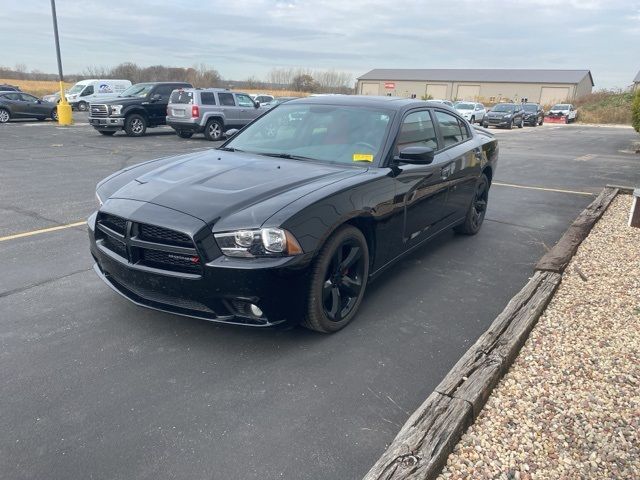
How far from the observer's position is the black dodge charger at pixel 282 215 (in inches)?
120

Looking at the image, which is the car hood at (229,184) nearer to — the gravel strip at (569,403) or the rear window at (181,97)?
the gravel strip at (569,403)

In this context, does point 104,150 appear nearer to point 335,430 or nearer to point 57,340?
point 57,340

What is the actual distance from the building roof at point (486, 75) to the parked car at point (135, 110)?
72.1 meters

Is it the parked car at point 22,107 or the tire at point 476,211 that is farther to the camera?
the parked car at point 22,107

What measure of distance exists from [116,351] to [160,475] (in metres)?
1.21

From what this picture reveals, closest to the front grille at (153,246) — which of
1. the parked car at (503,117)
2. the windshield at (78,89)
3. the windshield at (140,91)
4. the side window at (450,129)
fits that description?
the side window at (450,129)

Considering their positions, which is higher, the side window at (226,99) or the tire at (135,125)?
the side window at (226,99)

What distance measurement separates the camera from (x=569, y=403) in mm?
2779

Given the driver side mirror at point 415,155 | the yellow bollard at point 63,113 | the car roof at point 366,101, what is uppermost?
the car roof at point 366,101

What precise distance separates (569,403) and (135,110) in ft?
60.4

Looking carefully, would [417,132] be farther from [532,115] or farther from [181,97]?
[532,115]

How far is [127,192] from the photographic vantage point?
3.58 m

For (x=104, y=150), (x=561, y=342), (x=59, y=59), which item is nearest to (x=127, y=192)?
(x=561, y=342)

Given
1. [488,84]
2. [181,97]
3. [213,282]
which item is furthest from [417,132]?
[488,84]
